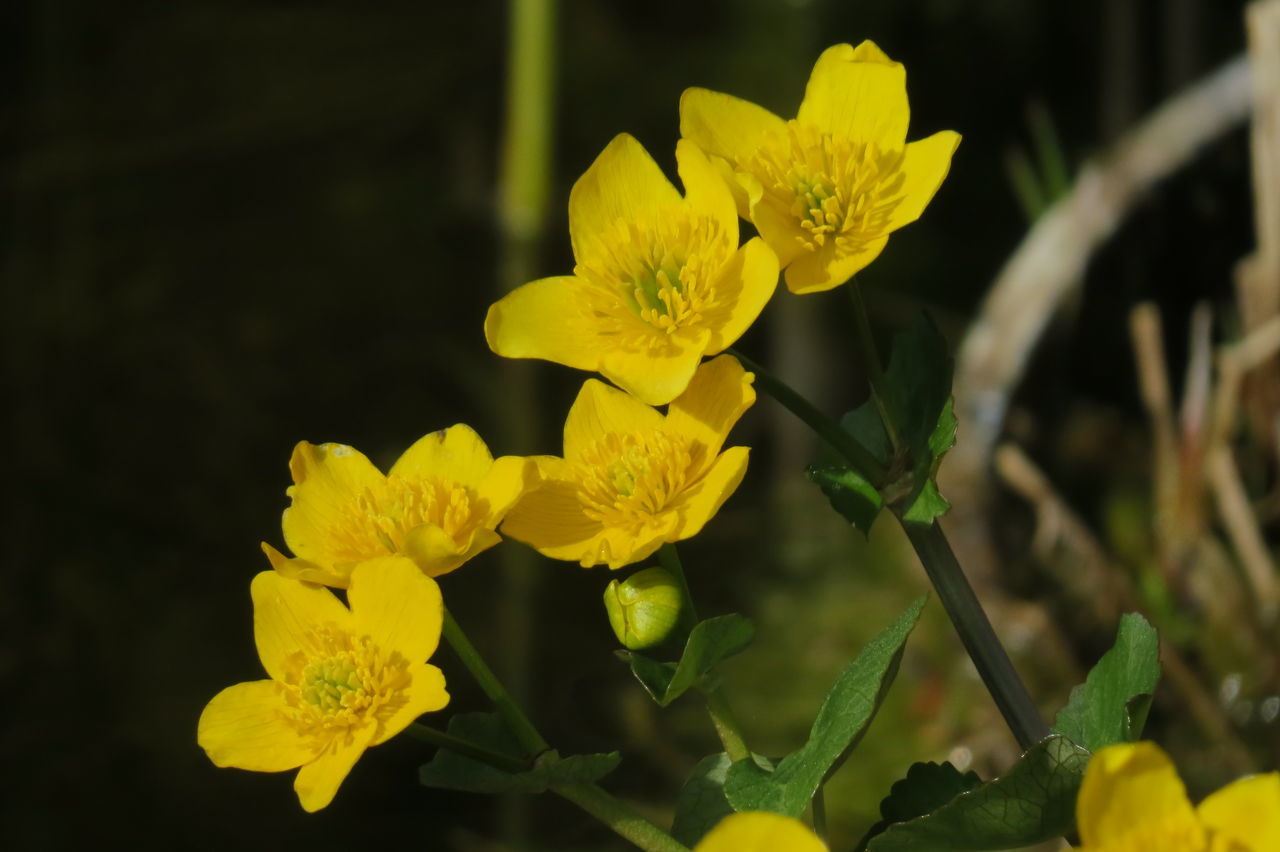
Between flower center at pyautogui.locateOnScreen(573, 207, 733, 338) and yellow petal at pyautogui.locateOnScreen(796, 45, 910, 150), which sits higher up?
yellow petal at pyautogui.locateOnScreen(796, 45, 910, 150)

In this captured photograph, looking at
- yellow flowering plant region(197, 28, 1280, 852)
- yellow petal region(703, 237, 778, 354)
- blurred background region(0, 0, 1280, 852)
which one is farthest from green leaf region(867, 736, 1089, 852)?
blurred background region(0, 0, 1280, 852)

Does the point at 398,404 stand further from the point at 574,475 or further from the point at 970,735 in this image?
the point at 574,475

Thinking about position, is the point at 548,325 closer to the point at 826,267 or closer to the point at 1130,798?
the point at 826,267

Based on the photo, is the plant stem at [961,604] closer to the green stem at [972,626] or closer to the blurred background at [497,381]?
the green stem at [972,626]

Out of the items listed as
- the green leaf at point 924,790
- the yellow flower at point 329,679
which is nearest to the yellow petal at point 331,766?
the yellow flower at point 329,679

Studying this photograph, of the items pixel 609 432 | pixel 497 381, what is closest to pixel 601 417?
pixel 609 432

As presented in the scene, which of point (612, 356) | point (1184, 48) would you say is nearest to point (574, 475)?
point (612, 356)

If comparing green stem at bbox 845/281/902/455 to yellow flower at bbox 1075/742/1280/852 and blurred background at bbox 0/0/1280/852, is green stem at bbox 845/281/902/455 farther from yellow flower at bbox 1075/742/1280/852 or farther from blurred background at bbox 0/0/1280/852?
blurred background at bbox 0/0/1280/852
